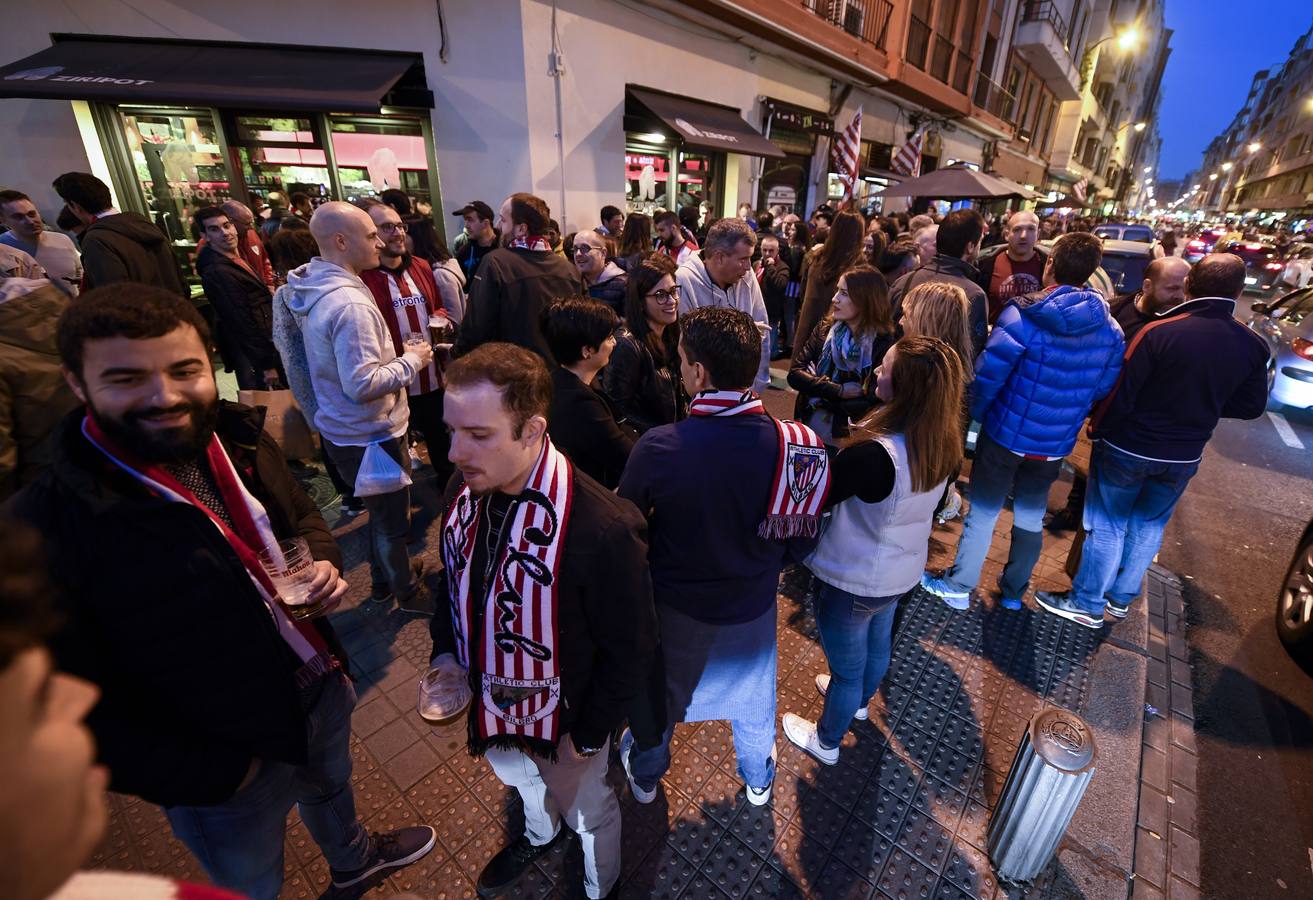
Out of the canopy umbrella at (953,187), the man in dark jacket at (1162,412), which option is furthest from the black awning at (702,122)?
the man in dark jacket at (1162,412)

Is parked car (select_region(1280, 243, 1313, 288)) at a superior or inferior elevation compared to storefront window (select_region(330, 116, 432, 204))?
inferior

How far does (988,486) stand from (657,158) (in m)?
9.67

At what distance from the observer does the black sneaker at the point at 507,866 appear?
7.11 feet

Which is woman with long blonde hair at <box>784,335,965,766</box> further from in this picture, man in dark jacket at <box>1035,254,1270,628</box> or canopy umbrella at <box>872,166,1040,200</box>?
canopy umbrella at <box>872,166,1040,200</box>

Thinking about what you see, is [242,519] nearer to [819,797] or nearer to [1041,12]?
[819,797]

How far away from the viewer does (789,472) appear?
1931mm

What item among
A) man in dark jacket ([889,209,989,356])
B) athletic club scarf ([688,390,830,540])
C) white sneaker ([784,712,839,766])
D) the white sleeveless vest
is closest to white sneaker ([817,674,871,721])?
white sneaker ([784,712,839,766])

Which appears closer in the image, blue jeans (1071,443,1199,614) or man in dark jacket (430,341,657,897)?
man in dark jacket (430,341,657,897)

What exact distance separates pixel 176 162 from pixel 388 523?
8133mm

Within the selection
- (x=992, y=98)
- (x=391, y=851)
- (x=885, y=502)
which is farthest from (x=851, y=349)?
(x=992, y=98)

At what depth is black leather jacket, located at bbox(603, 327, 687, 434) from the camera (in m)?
2.96

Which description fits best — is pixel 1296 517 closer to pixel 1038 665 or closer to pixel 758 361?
pixel 1038 665

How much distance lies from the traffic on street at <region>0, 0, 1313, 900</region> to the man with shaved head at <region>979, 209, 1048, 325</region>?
0.12 feet

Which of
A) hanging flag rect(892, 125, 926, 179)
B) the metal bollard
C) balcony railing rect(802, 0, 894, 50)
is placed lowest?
the metal bollard
